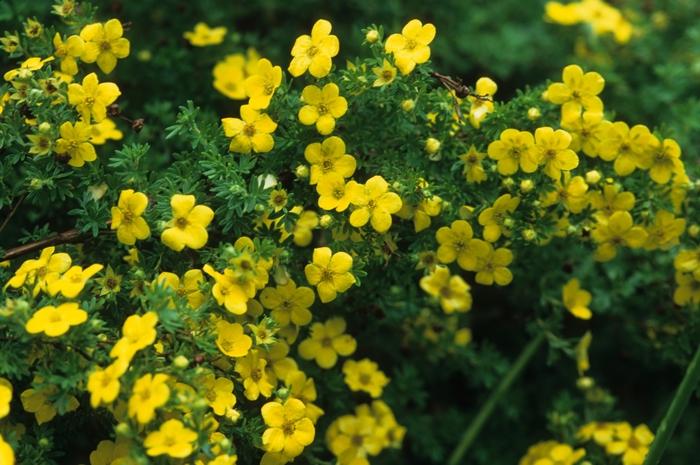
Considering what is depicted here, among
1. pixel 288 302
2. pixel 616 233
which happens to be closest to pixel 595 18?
pixel 616 233

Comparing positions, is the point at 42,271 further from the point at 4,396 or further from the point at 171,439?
the point at 171,439

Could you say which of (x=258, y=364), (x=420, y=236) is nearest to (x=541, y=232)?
(x=420, y=236)

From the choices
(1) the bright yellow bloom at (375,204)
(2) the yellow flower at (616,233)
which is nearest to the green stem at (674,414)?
(2) the yellow flower at (616,233)

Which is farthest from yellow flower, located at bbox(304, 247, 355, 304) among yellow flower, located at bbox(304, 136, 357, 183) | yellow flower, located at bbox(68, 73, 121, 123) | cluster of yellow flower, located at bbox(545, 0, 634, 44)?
cluster of yellow flower, located at bbox(545, 0, 634, 44)

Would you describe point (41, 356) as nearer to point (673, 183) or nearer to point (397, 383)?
point (397, 383)

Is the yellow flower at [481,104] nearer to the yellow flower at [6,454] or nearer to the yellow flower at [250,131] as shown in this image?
the yellow flower at [250,131]

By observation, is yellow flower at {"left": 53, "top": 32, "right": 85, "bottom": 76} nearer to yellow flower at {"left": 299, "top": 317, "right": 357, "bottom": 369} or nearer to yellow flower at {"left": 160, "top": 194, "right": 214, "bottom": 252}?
yellow flower at {"left": 160, "top": 194, "right": 214, "bottom": 252}
